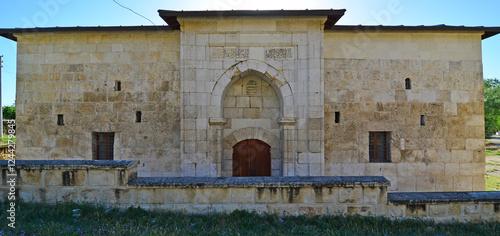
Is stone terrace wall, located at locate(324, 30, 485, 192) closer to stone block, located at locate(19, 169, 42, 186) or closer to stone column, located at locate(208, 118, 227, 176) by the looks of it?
stone column, located at locate(208, 118, 227, 176)

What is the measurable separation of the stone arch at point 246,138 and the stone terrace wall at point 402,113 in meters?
1.49

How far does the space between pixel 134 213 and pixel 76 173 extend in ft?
4.01

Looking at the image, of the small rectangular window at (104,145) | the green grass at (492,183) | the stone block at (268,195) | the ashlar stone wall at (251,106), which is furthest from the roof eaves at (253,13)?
the green grass at (492,183)

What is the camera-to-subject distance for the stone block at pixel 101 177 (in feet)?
14.0

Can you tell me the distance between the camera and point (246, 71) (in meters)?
7.08

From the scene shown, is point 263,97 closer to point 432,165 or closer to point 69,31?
point 432,165

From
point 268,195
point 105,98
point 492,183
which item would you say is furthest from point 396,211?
point 492,183

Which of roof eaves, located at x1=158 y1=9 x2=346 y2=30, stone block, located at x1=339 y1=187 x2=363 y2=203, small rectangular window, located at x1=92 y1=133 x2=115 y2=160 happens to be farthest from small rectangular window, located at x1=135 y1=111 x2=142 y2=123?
stone block, located at x1=339 y1=187 x2=363 y2=203

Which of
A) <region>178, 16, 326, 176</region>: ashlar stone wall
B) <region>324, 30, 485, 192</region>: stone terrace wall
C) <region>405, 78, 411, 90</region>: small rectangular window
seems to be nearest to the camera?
<region>178, 16, 326, 176</region>: ashlar stone wall

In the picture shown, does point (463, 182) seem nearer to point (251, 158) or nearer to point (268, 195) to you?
point (251, 158)

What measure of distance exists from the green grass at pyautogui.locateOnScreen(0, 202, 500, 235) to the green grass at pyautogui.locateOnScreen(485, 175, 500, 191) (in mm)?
6357

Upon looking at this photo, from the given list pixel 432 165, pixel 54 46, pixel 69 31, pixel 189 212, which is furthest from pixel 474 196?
pixel 54 46

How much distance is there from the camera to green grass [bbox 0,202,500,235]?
3537mm

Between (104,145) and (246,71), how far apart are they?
4.80 meters
